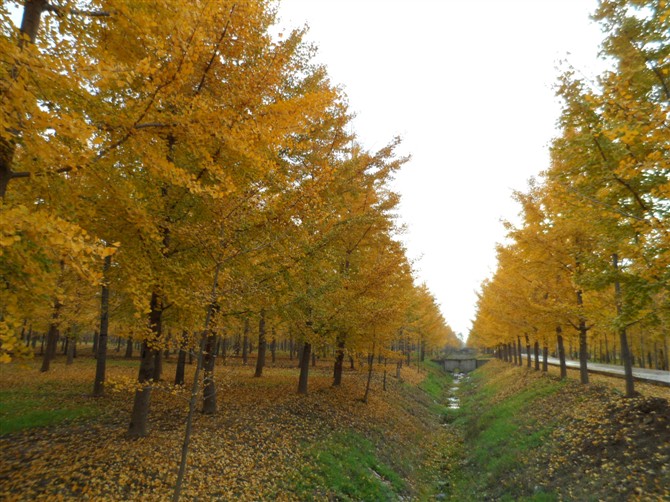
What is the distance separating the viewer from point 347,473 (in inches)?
327

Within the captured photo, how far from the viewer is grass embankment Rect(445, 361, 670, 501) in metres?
6.76

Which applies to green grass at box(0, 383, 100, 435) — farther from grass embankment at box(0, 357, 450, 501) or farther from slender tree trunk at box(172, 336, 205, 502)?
slender tree trunk at box(172, 336, 205, 502)

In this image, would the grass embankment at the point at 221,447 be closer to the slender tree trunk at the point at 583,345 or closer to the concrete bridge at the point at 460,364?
the slender tree trunk at the point at 583,345

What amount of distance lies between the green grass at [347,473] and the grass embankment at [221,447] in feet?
0.10

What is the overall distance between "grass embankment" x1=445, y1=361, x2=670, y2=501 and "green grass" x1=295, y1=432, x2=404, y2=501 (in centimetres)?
215

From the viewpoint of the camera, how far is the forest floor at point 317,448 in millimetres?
5965

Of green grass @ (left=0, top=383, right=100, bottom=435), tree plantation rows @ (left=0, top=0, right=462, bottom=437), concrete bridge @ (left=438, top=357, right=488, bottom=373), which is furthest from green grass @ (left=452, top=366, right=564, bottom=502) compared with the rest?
concrete bridge @ (left=438, top=357, right=488, bottom=373)

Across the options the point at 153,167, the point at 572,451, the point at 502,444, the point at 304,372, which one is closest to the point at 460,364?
the point at 502,444

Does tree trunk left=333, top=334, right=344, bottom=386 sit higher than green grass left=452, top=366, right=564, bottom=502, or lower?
higher

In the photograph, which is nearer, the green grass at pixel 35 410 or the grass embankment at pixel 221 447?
the grass embankment at pixel 221 447

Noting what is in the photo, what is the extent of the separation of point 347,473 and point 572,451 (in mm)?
5467

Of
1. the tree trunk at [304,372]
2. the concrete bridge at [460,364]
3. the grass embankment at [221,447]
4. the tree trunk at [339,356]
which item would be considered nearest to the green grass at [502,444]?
the grass embankment at [221,447]

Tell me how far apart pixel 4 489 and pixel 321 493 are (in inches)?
201

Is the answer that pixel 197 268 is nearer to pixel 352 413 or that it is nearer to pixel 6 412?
pixel 6 412
